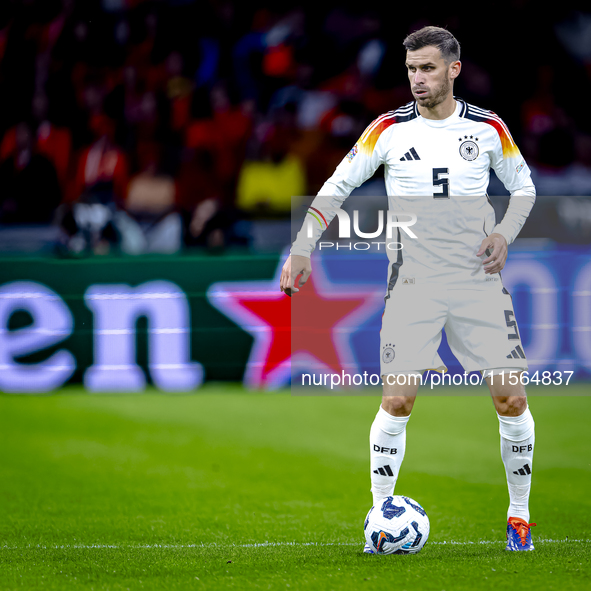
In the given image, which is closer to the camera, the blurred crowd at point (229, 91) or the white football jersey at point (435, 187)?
the white football jersey at point (435, 187)

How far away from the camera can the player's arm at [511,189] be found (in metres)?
3.30

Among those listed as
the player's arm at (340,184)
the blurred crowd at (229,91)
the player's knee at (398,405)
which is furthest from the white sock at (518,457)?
the blurred crowd at (229,91)

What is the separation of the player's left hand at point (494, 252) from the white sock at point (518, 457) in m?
0.57

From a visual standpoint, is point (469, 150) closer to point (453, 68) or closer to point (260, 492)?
point (453, 68)

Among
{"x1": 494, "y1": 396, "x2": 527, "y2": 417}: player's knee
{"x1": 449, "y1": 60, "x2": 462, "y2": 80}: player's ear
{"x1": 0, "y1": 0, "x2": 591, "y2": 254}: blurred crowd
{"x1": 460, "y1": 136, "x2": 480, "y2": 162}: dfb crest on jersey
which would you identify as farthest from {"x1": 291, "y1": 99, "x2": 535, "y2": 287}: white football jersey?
{"x1": 0, "y1": 0, "x2": 591, "y2": 254}: blurred crowd

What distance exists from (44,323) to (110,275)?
65cm

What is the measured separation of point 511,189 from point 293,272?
3.26 feet

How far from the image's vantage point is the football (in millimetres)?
3174

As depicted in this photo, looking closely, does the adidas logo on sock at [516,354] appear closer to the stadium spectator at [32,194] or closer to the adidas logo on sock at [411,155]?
the adidas logo on sock at [411,155]

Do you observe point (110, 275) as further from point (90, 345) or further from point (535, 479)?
point (535, 479)

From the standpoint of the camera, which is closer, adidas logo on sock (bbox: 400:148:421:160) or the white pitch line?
adidas logo on sock (bbox: 400:148:421:160)

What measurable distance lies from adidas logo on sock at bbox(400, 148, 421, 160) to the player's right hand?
1.81 ft

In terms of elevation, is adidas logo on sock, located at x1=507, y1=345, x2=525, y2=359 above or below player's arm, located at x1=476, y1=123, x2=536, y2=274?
below

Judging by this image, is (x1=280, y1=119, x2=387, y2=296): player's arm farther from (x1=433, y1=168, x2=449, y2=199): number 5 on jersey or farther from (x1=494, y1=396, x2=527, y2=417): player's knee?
(x1=494, y1=396, x2=527, y2=417): player's knee
